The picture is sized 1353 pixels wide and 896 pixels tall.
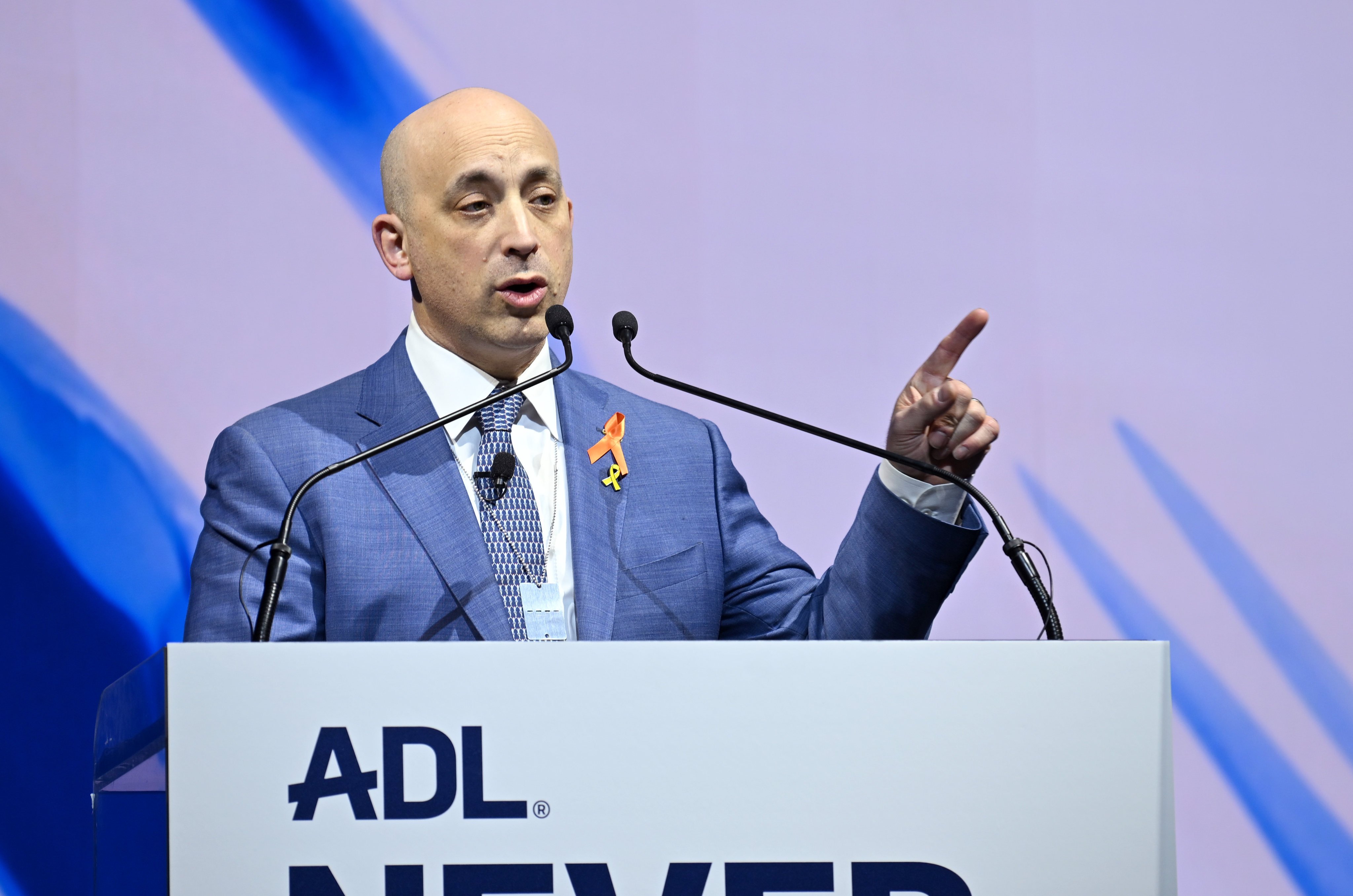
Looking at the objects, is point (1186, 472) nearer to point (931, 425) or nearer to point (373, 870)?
point (931, 425)

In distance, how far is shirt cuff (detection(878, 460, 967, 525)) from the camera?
1517mm

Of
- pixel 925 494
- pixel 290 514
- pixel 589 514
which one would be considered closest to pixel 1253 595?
pixel 925 494

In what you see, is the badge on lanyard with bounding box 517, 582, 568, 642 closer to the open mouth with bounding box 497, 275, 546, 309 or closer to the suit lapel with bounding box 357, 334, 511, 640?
the suit lapel with bounding box 357, 334, 511, 640

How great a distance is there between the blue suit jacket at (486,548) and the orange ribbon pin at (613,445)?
0.04 feet

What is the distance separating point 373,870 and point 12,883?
5.18ft

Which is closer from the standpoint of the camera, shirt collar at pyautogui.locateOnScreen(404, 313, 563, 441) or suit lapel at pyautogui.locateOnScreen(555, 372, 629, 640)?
suit lapel at pyautogui.locateOnScreen(555, 372, 629, 640)

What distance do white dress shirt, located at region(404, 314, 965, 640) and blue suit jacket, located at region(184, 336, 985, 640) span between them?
23 millimetres

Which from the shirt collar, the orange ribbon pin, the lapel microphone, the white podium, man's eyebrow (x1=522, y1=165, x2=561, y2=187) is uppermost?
man's eyebrow (x1=522, y1=165, x2=561, y2=187)

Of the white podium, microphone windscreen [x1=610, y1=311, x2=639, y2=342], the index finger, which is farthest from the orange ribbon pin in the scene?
the white podium

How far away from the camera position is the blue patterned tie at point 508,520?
5.50ft

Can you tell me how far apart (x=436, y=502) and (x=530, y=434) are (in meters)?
0.21

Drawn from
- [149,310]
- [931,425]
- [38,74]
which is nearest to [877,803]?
[931,425]

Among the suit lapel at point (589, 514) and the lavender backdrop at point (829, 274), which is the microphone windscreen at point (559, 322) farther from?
the lavender backdrop at point (829, 274)

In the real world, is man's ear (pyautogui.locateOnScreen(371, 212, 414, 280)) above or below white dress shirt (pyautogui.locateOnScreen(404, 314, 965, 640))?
→ above
